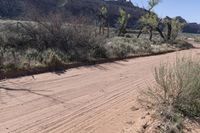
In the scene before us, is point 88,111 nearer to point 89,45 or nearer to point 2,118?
point 2,118

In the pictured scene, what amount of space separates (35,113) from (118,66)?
1091 centimetres

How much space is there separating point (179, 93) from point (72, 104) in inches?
117

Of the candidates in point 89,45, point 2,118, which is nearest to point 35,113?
point 2,118

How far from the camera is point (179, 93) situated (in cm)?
1025

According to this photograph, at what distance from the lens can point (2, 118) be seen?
923 cm

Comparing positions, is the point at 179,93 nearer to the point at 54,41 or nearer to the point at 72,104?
the point at 72,104

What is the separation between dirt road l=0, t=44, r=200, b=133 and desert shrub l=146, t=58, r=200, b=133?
1.98 ft

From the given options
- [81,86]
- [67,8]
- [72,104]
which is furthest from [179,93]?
[67,8]

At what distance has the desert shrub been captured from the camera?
9780 mm

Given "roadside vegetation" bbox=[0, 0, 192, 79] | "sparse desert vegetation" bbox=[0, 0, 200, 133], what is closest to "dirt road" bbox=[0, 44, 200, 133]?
"sparse desert vegetation" bbox=[0, 0, 200, 133]

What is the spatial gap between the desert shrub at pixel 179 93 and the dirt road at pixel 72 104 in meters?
0.60

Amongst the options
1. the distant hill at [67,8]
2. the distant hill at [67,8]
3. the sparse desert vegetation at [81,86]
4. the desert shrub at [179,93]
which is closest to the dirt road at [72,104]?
the sparse desert vegetation at [81,86]

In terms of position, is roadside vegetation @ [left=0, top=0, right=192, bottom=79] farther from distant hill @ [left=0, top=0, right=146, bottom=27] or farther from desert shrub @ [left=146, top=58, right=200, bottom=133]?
distant hill @ [left=0, top=0, right=146, bottom=27]

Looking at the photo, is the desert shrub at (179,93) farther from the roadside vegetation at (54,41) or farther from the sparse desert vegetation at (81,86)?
the roadside vegetation at (54,41)
